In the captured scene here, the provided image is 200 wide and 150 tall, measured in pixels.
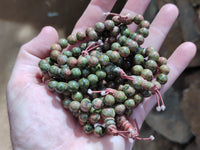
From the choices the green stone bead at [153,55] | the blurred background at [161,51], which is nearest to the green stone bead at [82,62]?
the green stone bead at [153,55]

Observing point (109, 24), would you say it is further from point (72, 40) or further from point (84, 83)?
point (84, 83)

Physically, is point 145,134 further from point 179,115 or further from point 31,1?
point 31,1

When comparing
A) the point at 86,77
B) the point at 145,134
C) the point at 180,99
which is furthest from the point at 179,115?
the point at 86,77

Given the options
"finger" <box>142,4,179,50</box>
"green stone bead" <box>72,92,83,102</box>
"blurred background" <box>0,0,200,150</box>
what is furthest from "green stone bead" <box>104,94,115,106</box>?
"blurred background" <box>0,0,200,150</box>

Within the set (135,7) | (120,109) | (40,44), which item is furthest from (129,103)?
(135,7)

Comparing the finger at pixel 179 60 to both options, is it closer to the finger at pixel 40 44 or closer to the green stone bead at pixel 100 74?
the green stone bead at pixel 100 74

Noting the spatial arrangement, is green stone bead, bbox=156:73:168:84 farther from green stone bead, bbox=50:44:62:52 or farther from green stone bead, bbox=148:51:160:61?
green stone bead, bbox=50:44:62:52
